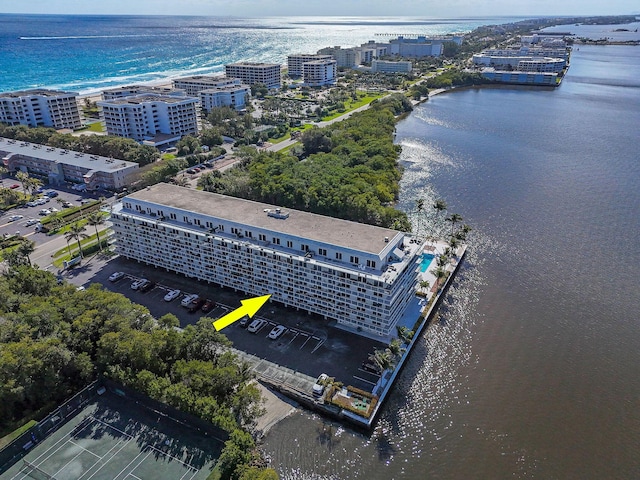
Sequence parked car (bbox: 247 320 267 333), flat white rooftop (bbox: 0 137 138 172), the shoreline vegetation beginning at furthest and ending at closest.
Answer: flat white rooftop (bbox: 0 137 138 172) < parked car (bbox: 247 320 267 333) < the shoreline vegetation

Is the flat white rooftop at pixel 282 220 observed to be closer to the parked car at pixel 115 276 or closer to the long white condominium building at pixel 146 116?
the parked car at pixel 115 276

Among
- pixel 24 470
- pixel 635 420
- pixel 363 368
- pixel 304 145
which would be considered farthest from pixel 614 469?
pixel 304 145

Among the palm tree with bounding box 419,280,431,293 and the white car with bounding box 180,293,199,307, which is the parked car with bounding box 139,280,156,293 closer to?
the white car with bounding box 180,293,199,307

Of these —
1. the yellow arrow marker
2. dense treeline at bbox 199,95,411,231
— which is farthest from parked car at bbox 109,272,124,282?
dense treeline at bbox 199,95,411,231

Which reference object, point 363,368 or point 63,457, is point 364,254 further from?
point 63,457

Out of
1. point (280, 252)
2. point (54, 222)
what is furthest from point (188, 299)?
point (54, 222)

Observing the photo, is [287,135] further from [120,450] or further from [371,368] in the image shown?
[120,450]
